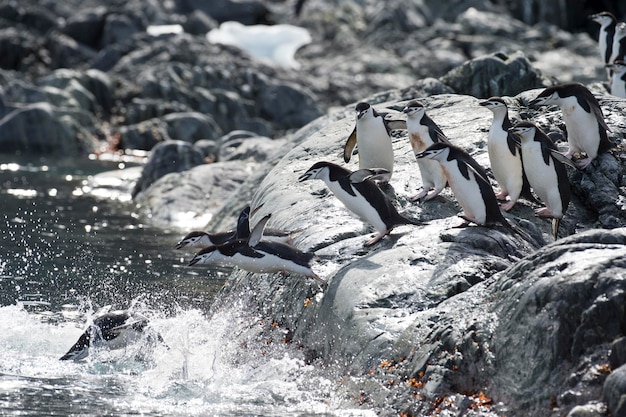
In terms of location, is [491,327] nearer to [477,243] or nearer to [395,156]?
[477,243]

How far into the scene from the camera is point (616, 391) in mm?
5793

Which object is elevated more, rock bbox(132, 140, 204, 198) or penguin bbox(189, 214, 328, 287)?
penguin bbox(189, 214, 328, 287)

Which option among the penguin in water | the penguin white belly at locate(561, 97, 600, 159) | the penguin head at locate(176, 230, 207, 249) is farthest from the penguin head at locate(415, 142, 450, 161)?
the penguin head at locate(176, 230, 207, 249)

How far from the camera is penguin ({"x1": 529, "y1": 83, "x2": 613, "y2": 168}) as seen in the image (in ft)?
33.8

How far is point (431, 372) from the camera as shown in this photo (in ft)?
22.9

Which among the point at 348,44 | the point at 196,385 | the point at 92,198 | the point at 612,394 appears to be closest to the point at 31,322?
the point at 196,385

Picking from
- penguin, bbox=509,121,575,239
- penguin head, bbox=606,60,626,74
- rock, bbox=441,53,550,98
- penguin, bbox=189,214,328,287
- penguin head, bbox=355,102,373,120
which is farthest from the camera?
penguin head, bbox=606,60,626,74

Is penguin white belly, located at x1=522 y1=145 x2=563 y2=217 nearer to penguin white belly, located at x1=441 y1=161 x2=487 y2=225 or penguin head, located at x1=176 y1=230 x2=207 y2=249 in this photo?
penguin white belly, located at x1=441 y1=161 x2=487 y2=225

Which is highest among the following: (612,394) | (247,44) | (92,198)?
(612,394)

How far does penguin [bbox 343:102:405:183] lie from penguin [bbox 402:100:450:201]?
0.29 metres

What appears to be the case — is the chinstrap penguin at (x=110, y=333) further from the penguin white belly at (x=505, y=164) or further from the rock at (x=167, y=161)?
the rock at (x=167, y=161)

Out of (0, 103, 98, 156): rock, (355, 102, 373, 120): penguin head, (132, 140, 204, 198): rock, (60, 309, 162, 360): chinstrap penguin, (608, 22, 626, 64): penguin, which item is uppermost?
(355, 102, 373, 120): penguin head

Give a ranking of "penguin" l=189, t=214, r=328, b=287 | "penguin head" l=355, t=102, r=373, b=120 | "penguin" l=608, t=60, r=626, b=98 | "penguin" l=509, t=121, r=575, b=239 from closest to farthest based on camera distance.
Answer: "penguin" l=189, t=214, r=328, b=287 → "penguin" l=509, t=121, r=575, b=239 → "penguin head" l=355, t=102, r=373, b=120 → "penguin" l=608, t=60, r=626, b=98

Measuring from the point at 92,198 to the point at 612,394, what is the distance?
16.1 metres
